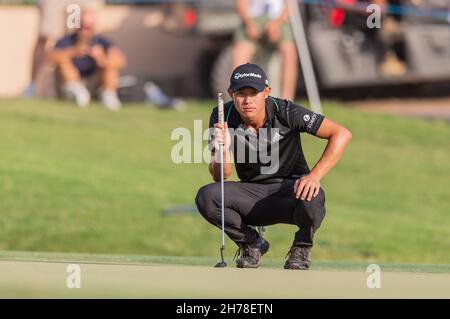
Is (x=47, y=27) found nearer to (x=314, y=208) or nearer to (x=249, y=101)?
(x=249, y=101)

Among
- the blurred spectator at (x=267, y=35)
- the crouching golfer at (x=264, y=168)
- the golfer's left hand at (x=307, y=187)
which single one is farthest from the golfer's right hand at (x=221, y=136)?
the blurred spectator at (x=267, y=35)

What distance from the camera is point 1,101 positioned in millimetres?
21172

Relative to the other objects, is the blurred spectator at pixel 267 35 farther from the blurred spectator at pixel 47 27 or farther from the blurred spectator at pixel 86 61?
the blurred spectator at pixel 47 27

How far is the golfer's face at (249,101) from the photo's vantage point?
30.2 ft

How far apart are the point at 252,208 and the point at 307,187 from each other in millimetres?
581

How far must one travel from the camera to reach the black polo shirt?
9.40m

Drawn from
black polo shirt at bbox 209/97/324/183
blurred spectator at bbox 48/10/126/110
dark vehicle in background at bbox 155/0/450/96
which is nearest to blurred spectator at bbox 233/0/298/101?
dark vehicle in background at bbox 155/0/450/96

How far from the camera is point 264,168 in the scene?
31.8ft

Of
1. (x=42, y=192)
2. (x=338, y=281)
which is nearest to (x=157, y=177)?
(x=42, y=192)

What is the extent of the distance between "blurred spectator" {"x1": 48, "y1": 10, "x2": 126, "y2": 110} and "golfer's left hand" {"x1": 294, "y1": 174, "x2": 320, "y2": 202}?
11.7 metres

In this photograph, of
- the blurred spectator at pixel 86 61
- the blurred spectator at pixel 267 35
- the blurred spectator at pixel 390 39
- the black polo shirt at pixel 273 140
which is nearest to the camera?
the black polo shirt at pixel 273 140

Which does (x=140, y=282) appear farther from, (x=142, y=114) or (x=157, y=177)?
(x=142, y=114)

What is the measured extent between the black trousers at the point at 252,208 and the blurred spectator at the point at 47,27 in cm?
1202
